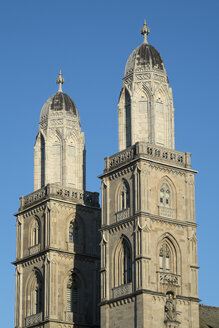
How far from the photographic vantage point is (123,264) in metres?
74.6

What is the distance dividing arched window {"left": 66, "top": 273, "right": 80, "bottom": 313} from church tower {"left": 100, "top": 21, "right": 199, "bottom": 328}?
9392mm

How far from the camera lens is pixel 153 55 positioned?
80.2 metres

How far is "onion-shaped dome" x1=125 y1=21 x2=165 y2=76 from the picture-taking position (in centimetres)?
7956

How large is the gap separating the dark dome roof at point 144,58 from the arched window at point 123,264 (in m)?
15.1

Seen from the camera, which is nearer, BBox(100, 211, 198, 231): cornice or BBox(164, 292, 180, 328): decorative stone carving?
BBox(164, 292, 180, 328): decorative stone carving

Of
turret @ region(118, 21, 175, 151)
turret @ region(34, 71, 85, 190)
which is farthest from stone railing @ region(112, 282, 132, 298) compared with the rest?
turret @ region(34, 71, 85, 190)

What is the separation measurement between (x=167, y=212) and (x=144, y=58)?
13.5 meters

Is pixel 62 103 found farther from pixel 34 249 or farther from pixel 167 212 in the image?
pixel 167 212

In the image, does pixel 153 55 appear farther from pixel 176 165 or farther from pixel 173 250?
pixel 173 250

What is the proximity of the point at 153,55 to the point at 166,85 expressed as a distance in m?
2.85

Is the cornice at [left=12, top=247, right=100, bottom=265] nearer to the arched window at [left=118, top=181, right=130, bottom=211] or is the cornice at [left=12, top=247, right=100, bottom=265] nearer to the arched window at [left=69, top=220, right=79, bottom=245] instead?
the arched window at [left=69, top=220, right=79, bottom=245]

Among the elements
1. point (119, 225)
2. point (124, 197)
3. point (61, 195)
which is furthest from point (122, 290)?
point (61, 195)

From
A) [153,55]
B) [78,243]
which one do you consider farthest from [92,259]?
[153,55]

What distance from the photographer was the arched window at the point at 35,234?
281 feet
